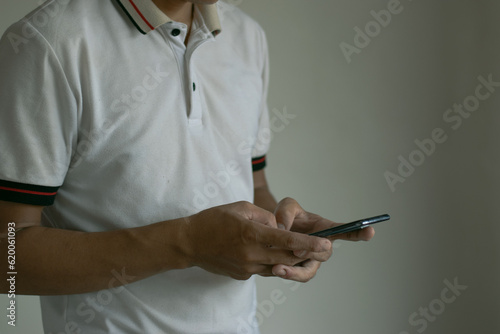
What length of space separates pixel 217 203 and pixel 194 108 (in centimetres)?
15

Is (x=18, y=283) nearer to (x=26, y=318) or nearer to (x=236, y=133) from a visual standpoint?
(x=236, y=133)

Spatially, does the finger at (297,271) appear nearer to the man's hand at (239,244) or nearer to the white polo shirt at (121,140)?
the man's hand at (239,244)

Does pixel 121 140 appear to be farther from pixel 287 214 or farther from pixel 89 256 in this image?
pixel 287 214

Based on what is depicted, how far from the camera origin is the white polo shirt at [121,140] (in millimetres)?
725

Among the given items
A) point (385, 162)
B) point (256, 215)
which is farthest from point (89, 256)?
point (385, 162)

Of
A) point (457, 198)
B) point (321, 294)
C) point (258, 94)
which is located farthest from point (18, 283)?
point (457, 198)

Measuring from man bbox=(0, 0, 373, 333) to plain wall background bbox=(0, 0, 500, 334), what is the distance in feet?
2.54

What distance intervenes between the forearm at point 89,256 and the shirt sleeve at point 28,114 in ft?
0.21

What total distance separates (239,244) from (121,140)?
23 centimetres

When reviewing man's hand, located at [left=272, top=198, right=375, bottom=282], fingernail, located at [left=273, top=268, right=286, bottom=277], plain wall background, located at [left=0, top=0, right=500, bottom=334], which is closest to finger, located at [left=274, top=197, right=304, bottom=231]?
man's hand, located at [left=272, top=198, right=375, bottom=282]

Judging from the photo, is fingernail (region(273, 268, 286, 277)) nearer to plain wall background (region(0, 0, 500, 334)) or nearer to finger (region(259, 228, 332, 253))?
finger (region(259, 228, 332, 253))

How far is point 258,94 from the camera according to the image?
3.35ft

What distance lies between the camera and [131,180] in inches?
31.1

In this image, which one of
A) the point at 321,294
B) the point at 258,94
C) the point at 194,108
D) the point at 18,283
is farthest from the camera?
the point at 321,294
